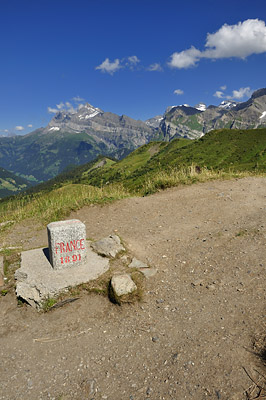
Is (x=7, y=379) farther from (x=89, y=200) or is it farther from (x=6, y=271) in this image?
(x=89, y=200)

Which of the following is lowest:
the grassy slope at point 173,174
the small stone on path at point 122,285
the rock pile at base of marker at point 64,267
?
the small stone on path at point 122,285

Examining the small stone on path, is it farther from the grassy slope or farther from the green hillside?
the green hillside

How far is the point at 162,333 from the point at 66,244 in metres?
4.03

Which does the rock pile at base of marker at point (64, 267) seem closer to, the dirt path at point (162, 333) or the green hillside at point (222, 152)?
the dirt path at point (162, 333)

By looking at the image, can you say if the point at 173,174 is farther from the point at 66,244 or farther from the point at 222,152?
the point at 222,152

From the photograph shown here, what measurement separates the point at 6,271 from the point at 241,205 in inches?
426

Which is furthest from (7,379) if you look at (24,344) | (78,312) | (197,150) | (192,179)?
(197,150)

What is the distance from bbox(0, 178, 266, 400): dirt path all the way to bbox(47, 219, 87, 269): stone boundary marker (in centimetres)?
148

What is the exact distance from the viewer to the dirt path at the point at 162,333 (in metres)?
4.45

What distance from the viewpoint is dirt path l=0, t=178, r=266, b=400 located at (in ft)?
14.6

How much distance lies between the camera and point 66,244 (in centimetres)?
798

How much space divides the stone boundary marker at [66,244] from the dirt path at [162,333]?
1.48 m

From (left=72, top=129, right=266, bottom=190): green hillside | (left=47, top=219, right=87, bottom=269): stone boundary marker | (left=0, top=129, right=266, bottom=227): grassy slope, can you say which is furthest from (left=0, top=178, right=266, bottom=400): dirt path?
(left=72, top=129, right=266, bottom=190): green hillside

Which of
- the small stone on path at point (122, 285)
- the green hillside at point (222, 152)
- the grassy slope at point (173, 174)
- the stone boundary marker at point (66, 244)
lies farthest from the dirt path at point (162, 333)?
the green hillside at point (222, 152)
